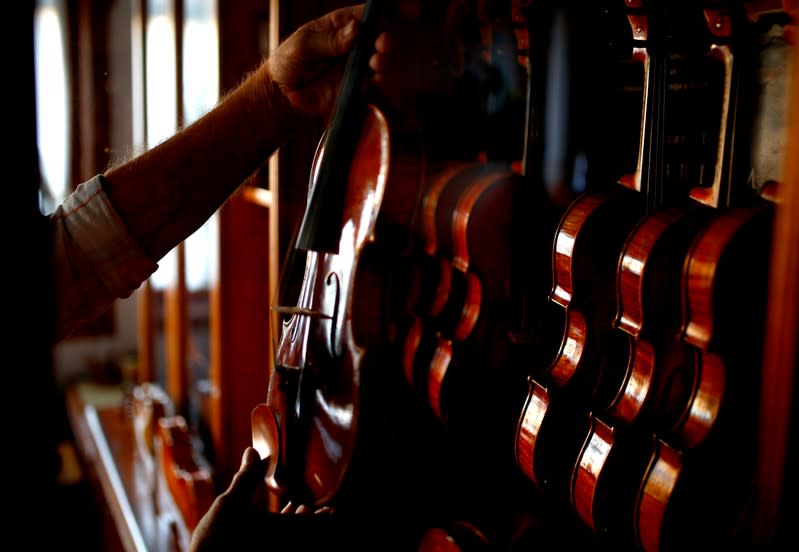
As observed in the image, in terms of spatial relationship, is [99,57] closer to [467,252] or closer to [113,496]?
[113,496]

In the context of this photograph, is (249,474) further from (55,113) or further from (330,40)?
(55,113)

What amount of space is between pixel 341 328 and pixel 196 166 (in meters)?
0.25

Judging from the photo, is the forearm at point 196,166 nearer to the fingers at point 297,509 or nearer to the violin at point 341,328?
the violin at point 341,328

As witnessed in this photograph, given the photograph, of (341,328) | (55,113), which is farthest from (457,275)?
(55,113)

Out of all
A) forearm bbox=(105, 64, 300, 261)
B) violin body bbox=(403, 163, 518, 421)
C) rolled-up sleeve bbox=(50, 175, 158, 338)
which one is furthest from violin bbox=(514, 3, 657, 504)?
rolled-up sleeve bbox=(50, 175, 158, 338)

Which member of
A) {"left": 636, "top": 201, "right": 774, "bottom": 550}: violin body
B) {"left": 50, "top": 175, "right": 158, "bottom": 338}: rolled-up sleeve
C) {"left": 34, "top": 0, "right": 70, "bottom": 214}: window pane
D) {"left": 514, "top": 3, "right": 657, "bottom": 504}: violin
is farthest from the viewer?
{"left": 34, "top": 0, "right": 70, "bottom": 214}: window pane

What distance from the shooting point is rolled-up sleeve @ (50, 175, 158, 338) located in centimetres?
86

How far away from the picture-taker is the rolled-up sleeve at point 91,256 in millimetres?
863

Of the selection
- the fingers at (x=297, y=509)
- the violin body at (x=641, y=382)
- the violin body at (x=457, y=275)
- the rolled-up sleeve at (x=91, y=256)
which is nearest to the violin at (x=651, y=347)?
the violin body at (x=641, y=382)

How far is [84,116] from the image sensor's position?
7.40ft

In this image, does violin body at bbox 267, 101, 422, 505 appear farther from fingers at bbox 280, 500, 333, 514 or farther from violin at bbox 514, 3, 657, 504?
violin at bbox 514, 3, 657, 504

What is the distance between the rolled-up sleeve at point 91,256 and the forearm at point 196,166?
2 cm

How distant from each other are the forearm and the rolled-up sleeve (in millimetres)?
15

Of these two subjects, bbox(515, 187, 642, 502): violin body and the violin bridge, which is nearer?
bbox(515, 187, 642, 502): violin body
